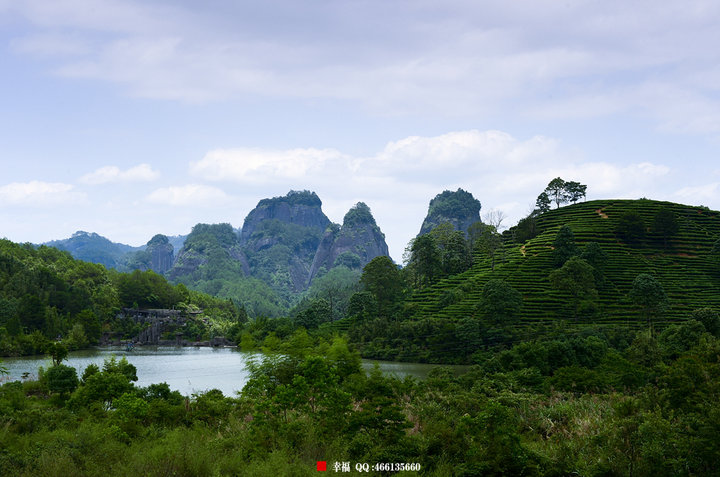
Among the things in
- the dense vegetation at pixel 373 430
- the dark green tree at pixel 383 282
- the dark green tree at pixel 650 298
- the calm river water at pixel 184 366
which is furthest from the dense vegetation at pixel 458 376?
the calm river water at pixel 184 366

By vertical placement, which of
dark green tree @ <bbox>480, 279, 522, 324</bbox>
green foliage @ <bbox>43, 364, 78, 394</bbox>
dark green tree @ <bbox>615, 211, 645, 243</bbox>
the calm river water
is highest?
dark green tree @ <bbox>615, 211, 645, 243</bbox>

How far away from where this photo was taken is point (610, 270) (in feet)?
203

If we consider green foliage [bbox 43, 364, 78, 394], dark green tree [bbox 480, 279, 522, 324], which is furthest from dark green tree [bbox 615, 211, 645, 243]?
green foliage [bbox 43, 364, 78, 394]

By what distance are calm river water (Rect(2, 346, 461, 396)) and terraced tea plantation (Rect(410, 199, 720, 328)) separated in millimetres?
13830

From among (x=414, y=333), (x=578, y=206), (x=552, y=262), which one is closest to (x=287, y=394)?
(x=414, y=333)

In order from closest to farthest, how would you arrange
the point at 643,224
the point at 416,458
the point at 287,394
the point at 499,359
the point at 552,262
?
the point at 416,458, the point at 287,394, the point at 499,359, the point at 552,262, the point at 643,224

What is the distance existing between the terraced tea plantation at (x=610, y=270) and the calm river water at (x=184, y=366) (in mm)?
13830

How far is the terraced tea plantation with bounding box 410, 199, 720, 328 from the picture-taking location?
54.7m

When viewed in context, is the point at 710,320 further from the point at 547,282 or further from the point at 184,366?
the point at 184,366

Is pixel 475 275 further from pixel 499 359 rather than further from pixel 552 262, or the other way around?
pixel 499 359

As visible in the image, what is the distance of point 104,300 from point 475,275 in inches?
2425

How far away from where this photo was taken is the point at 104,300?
87.0 m

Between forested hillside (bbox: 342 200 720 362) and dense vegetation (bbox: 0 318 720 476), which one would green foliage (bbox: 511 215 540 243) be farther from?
dense vegetation (bbox: 0 318 720 476)

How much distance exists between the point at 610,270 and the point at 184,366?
51.3 m
